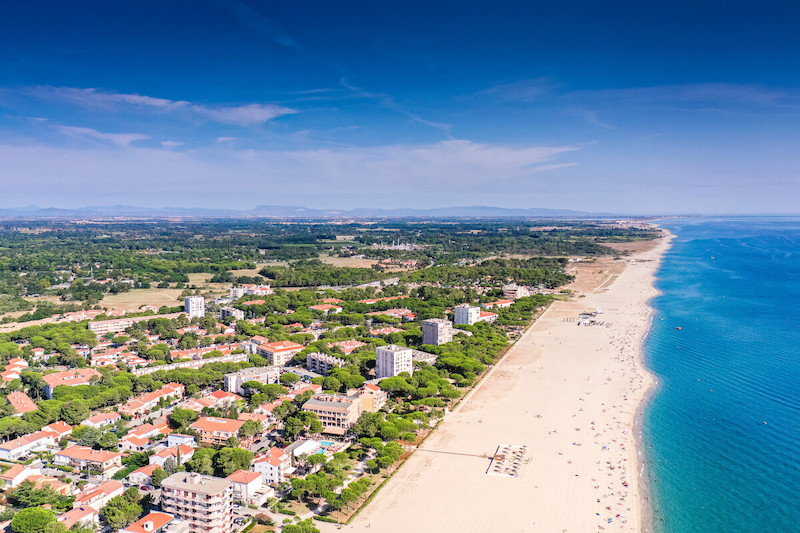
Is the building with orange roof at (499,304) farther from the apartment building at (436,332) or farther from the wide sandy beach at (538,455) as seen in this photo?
the apartment building at (436,332)

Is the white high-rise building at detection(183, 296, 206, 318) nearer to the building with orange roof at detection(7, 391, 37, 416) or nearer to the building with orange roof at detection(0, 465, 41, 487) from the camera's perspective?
the building with orange roof at detection(7, 391, 37, 416)

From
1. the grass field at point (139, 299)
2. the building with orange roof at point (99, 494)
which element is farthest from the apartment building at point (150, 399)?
the grass field at point (139, 299)

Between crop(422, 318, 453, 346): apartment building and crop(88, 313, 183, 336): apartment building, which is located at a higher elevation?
crop(422, 318, 453, 346): apartment building

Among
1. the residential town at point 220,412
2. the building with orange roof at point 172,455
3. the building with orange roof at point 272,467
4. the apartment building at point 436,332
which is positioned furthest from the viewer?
the apartment building at point 436,332

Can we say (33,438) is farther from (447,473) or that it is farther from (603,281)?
(603,281)

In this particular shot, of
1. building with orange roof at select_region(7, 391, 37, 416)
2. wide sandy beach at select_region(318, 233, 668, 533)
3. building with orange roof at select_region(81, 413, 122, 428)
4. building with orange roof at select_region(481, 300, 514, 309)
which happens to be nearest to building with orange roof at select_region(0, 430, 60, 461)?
building with orange roof at select_region(81, 413, 122, 428)
